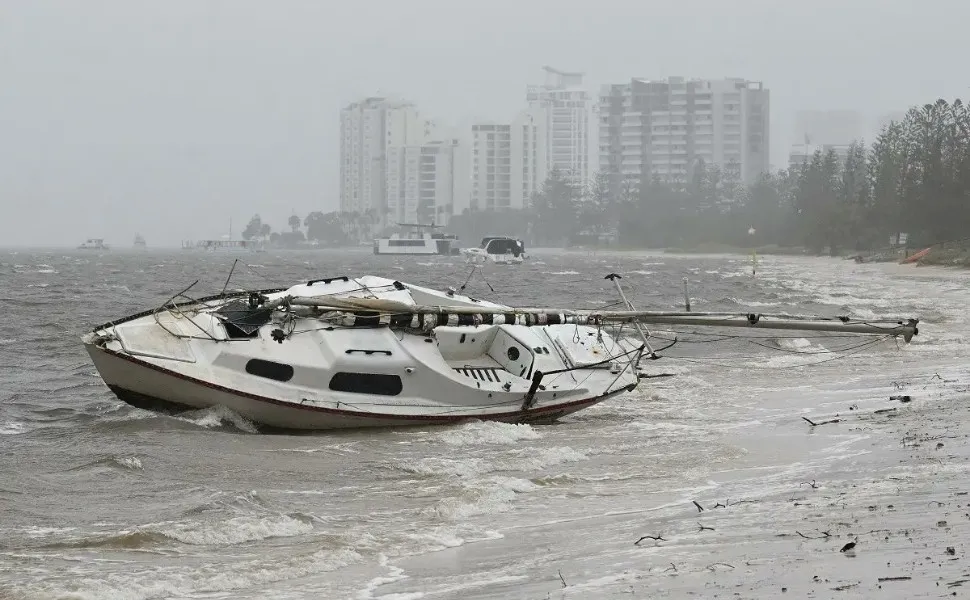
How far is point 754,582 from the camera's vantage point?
10500 mm

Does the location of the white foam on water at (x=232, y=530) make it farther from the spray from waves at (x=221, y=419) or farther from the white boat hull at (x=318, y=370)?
the spray from waves at (x=221, y=419)

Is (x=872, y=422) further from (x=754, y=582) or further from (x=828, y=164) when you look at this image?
(x=828, y=164)

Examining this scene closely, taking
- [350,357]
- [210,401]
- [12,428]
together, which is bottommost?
[12,428]

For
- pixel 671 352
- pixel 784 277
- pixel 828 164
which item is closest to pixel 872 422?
pixel 671 352

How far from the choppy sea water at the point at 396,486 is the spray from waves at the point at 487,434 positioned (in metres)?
0.07

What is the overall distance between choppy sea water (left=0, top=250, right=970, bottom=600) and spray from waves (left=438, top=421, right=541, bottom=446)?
0.07 metres

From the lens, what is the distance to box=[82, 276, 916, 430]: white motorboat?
20641mm

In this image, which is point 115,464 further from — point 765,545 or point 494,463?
point 765,545

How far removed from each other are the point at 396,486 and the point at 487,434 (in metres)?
4.50

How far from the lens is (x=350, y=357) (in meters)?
21.2

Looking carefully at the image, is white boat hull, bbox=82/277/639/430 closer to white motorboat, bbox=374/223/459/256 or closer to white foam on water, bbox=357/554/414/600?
white foam on water, bbox=357/554/414/600

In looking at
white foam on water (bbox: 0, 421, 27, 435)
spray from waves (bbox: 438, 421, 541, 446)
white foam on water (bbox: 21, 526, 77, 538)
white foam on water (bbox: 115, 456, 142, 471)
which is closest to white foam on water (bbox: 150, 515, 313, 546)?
white foam on water (bbox: 21, 526, 77, 538)

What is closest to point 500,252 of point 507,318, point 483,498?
point 507,318

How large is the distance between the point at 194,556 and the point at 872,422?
12.4 meters
